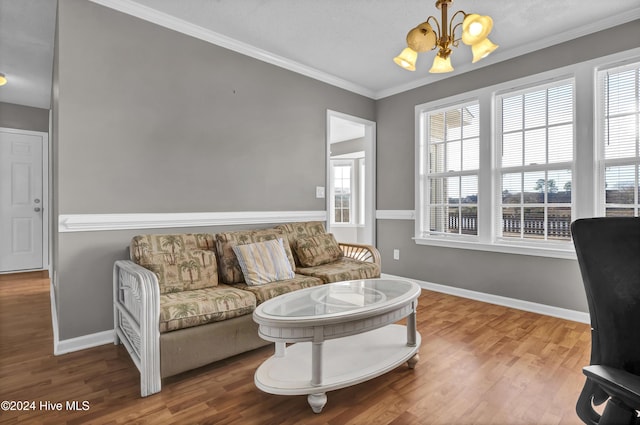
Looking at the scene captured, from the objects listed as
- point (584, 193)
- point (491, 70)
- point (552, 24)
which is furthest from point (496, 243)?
point (552, 24)

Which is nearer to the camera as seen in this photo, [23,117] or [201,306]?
[201,306]

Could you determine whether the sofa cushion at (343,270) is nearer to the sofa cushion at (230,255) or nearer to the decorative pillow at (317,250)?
the decorative pillow at (317,250)

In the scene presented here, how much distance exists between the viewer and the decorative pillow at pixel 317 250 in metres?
3.27

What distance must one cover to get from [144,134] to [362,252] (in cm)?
234

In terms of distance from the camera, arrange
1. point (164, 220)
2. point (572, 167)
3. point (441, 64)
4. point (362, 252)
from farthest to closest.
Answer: point (362, 252) < point (572, 167) < point (164, 220) < point (441, 64)

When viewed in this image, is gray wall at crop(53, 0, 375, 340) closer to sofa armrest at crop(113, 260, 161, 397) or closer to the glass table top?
sofa armrest at crop(113, 260, 161, 397)

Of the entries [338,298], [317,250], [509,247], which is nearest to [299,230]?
[317,250]

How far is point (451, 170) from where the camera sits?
4.08 metres

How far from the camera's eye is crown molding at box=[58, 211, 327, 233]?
96.5 inches

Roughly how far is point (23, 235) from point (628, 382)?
688 cm

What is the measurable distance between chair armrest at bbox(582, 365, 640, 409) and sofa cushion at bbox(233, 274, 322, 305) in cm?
192

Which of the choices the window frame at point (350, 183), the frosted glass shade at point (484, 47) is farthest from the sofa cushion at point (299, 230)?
the window frame at point (350, 183)

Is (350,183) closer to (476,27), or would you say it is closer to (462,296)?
(462,296)

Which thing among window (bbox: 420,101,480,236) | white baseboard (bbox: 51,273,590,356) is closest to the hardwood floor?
white baseboard (bbox: 51,273,590,356)
